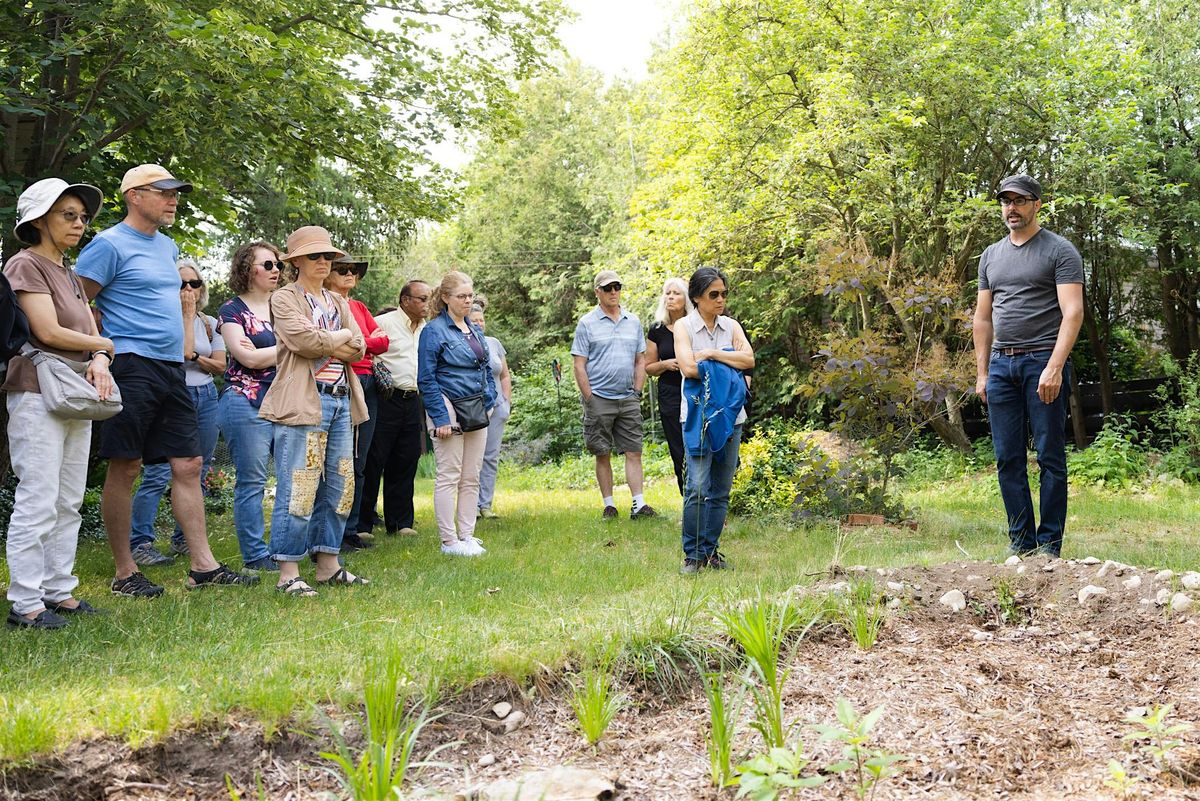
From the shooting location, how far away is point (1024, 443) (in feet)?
17.0

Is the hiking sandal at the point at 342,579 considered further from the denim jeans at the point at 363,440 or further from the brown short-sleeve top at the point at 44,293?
the brown short-sleeve top at the point at 44,293

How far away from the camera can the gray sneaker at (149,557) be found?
5.68m

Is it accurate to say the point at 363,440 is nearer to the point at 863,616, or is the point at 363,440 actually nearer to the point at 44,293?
the point at 44,293

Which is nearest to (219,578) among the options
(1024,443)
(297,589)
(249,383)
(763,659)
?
(297,589)

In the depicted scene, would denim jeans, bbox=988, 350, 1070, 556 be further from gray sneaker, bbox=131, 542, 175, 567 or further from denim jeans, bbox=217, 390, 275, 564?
gray sneaker, bbox=131, 542, 175, 567

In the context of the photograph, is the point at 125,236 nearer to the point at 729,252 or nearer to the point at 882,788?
the point at 882,788

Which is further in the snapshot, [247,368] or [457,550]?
[457,550]

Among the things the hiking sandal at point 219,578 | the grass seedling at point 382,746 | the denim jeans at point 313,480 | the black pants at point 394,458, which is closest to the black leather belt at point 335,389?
the denim jeans at point 313,480

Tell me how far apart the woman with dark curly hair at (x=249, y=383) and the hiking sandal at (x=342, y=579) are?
0.62 meters

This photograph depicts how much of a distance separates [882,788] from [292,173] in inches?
305

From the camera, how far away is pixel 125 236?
446 centimetres

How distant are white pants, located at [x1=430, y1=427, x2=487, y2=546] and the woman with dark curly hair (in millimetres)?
1063

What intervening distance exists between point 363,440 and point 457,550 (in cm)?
100

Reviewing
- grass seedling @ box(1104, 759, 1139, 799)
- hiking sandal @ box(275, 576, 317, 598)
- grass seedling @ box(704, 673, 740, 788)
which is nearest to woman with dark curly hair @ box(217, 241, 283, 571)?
hiking sandal @ box(275, 576, 317, 598)
